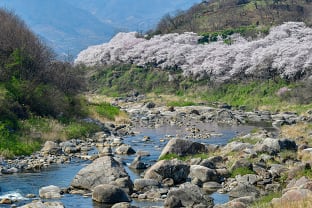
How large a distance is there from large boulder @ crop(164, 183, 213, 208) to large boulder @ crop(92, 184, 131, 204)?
1983mm

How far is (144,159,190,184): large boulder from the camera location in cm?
2642

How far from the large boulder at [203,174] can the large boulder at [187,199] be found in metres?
3.52

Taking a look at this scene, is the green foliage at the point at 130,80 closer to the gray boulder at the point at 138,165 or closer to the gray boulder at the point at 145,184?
the gray boulder at the point at 138,165

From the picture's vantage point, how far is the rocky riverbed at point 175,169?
2241 cm

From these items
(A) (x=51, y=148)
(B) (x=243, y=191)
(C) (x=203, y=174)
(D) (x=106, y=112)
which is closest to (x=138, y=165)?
(C) (x=203, y=174)

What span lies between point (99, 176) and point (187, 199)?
504 centimetres

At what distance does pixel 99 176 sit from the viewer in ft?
82.4

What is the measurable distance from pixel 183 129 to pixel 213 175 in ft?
75.9

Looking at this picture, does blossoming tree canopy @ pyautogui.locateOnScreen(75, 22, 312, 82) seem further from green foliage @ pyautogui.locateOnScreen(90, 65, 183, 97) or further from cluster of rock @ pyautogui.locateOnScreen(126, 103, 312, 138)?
cluster of rock @ pyautogui.locateOnScreen(126, 103, 312, 138)

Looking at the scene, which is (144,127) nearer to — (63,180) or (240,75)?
(63,180)

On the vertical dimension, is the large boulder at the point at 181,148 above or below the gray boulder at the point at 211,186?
above

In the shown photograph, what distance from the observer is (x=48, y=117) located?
139ft

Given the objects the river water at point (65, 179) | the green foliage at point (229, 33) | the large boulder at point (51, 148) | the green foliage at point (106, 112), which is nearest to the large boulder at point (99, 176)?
the river water at point (65, 179)

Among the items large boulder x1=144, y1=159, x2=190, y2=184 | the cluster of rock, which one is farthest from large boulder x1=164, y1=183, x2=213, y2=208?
the cluster of rock
